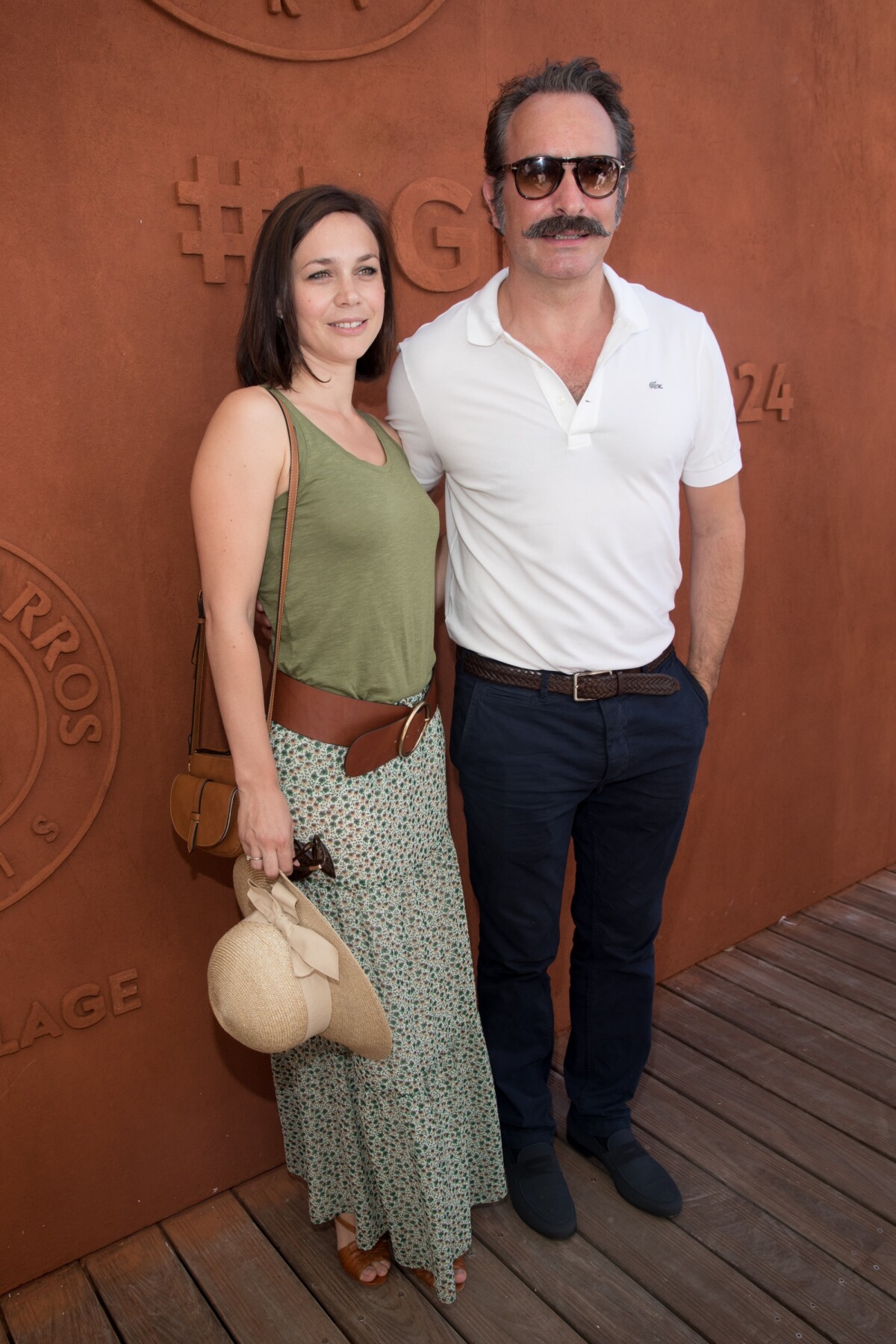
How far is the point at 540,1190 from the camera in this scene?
219cm

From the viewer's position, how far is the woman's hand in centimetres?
173

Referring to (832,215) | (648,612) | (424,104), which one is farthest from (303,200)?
(832,215)

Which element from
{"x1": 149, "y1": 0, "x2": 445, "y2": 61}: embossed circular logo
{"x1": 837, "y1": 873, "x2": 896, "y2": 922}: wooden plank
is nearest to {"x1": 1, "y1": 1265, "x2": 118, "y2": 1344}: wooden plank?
{"x1": 149, "y1": 0, "x2": 445, "y2": 61}: embossed circular logo

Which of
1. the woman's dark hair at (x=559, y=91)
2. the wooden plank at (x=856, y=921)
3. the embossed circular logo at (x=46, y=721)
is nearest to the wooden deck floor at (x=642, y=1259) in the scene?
the wooden plank at (x=856, y=921)

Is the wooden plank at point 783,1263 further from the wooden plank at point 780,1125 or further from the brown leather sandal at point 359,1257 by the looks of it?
the brown leather sandal at point 359,1257

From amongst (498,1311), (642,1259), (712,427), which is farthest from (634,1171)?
(712,427)

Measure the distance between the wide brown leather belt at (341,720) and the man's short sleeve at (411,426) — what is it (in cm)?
52

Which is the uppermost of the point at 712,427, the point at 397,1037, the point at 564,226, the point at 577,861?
the point at 564,226

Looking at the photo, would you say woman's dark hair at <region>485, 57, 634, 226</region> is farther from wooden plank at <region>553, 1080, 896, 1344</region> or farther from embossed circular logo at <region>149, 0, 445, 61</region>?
wooden plank at <region>553, 1080, 896, 1344</region>

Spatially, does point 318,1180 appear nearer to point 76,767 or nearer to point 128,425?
point 76,767

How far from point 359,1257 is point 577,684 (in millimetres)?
1153

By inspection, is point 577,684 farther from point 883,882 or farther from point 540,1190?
point 883,882

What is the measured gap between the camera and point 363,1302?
79.8 inches

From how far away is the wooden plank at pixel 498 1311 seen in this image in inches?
76.3
